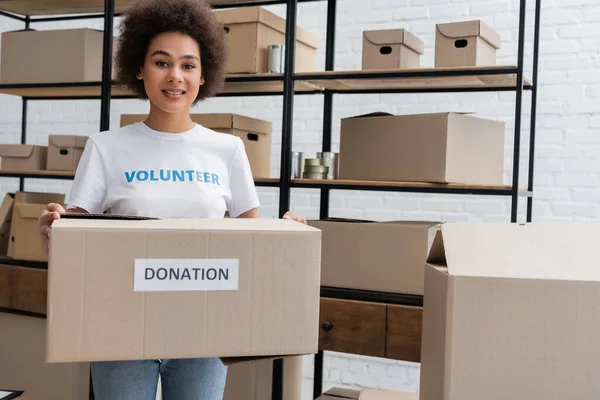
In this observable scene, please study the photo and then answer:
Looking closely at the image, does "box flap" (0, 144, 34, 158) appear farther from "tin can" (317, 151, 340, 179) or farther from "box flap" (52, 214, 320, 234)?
"box flap" (52, 214, 320, 234)

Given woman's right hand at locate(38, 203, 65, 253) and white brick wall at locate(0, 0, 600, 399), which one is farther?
white brick wall at locate(0, 0, 600, 399)

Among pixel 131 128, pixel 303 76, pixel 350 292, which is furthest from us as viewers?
pixel 303 76

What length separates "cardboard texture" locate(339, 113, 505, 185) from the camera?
90.6 inches

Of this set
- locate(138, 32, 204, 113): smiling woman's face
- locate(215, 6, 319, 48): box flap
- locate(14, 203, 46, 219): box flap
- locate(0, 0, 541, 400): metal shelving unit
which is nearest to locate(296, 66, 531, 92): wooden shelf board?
locate(0, 0, 541, 400): metal shelving unit

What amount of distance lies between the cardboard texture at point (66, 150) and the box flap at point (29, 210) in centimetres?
19

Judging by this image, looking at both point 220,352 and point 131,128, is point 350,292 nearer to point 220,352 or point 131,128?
point 131,128

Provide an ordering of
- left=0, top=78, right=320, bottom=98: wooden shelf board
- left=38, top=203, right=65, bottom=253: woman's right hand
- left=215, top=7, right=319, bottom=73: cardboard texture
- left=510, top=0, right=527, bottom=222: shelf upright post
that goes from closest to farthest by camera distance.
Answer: left=38, top=203, right=65, bottom=253: woman's right hand, left=510, top=0, right=527, bottom=222: shelf upright post, left=215, top=7, right=319, bottom=73: cardboard texture, left=0, top=78, right=320, bottom=98: wooden shelf board

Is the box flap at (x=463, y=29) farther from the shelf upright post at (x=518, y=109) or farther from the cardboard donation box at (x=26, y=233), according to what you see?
the cardboard donation box at (x=26, y=233)

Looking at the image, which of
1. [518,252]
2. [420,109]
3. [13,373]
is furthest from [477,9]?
[13,373]

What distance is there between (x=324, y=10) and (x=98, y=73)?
1.11m

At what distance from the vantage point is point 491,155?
2.41 meters

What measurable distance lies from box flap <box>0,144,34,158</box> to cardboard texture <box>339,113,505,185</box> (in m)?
1.35

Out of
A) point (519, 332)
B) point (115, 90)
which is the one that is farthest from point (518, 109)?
point (115, 90)

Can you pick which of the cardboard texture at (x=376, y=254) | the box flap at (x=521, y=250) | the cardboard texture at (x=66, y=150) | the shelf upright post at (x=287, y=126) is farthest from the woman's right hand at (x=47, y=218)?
the cardboard texture at (x=66, y=150)
